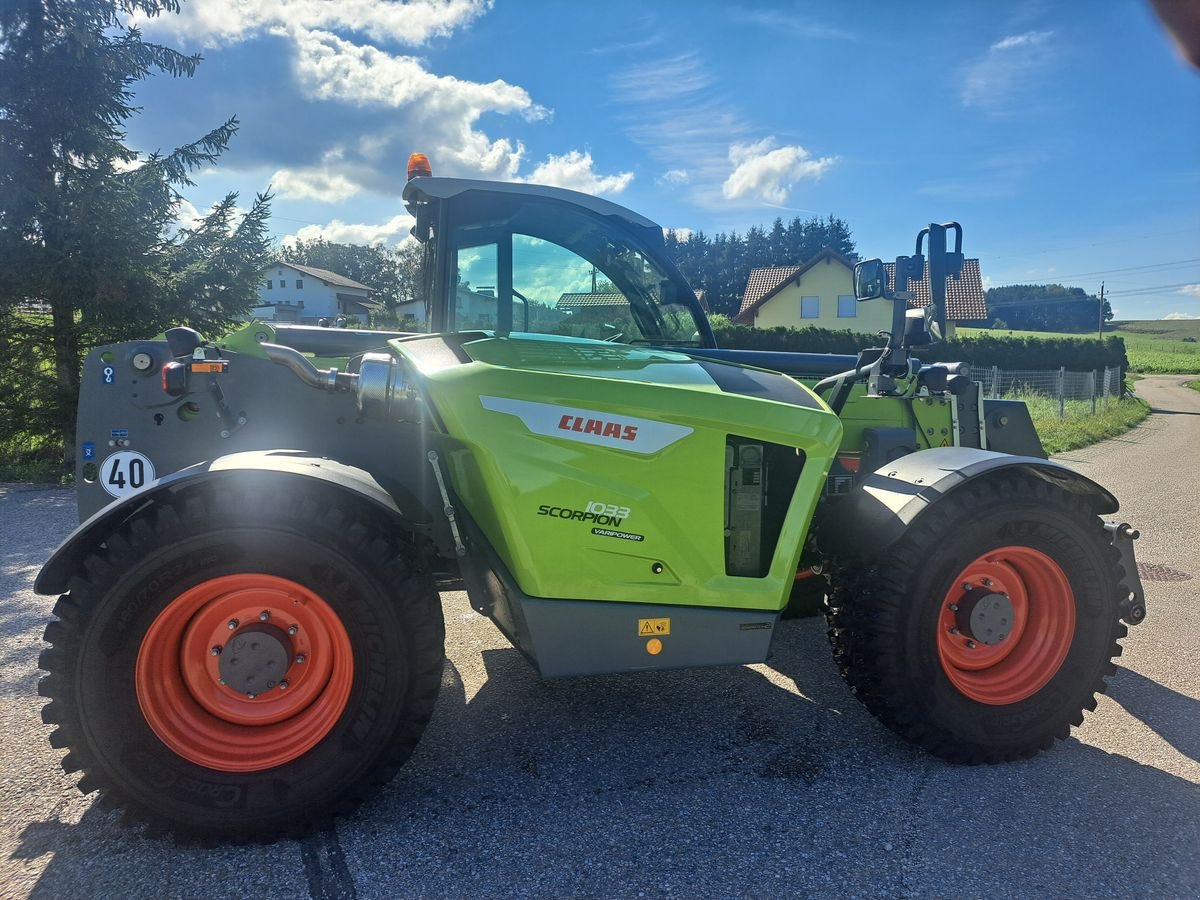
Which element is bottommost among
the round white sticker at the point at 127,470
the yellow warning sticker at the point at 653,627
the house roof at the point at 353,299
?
the yellow warning sticker at the point at 653,627

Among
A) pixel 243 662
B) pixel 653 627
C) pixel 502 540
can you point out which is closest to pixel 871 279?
pixel 653 627

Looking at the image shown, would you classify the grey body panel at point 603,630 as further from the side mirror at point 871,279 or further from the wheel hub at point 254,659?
the side mirror at point 871,279

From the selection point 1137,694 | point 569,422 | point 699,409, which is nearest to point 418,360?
point 569,422

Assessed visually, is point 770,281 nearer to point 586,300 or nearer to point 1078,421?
point 1078,421

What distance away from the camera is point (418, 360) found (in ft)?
9.30

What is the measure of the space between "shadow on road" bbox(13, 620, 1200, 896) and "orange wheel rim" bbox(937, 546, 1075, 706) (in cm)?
33

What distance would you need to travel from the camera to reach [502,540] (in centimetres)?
272

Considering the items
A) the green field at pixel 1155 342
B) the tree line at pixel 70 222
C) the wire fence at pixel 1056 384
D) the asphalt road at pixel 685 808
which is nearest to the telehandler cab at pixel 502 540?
the asphalt road at pixel 685 808

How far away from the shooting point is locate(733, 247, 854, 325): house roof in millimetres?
45031

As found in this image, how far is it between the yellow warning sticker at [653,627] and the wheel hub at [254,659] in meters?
1.20

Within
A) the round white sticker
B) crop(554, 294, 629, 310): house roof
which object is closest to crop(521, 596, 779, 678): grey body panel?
crop(554, 294, 629, 310): house roof

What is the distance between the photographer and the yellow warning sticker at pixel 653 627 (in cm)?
278

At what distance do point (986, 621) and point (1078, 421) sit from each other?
16479mm

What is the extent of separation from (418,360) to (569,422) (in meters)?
0.63
